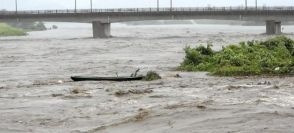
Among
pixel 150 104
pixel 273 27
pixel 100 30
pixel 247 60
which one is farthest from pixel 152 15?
pixel 150 104

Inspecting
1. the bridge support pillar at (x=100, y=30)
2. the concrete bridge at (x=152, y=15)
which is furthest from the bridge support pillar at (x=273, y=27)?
the bridge support pillar at (x=100, y=30)

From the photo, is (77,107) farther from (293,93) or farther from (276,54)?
(276,54)

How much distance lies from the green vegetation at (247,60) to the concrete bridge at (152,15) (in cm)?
7046

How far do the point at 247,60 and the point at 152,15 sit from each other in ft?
264

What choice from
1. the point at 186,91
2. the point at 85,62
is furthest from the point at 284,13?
the point at 186,91

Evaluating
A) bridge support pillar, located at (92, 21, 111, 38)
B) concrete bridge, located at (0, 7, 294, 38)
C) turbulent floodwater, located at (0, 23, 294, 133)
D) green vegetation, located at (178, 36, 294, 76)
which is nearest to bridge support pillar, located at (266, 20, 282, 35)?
concrete bridge, located at (0, 7, 294, 38)

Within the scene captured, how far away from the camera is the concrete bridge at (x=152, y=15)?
383ft

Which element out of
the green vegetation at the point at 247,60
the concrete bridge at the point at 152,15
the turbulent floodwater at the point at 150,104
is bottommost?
the turbulent floodwater at the point at 150,104

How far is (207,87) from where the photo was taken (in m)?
31.4

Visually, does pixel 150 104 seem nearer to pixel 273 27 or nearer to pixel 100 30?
pixel 100 30

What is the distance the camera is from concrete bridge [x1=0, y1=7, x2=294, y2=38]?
383ft

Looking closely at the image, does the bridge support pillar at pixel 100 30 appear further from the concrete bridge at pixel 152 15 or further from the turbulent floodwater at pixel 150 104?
the turbulent floodwater at pixel 150 104

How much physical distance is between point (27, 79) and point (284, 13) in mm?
85860

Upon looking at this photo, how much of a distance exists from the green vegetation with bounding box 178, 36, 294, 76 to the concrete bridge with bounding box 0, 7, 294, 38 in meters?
70.5
